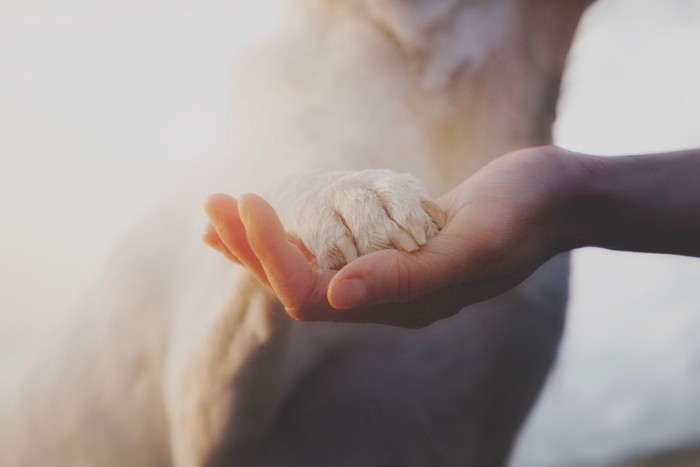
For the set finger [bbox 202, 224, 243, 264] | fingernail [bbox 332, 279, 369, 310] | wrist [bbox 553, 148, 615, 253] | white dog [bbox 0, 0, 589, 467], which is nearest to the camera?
fingernail [bbox 332, 279, 369, 310]

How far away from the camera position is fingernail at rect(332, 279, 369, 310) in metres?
0.49

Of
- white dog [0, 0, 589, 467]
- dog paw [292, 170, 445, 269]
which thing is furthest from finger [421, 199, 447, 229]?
white dog [0, 0, 589, 467]

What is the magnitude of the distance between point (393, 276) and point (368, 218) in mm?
89

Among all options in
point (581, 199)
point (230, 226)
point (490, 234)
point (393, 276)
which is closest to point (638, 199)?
point (581, 199)

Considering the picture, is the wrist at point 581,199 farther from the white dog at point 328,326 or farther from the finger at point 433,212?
the white dog at point 328,326

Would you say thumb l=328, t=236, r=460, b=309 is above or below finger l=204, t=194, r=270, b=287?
below

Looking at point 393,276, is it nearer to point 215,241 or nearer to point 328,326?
point 215,241

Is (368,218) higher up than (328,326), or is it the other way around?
(368,218)

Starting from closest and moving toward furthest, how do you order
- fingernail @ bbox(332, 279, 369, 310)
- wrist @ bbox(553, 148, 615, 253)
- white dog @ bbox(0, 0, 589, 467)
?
1. fingernail @ bbox(332, 279, 369, 310)
2. wrist @ bbox(553, 148, 615, 253)
3. white dog @ bbox(0, 0, 589, 467)

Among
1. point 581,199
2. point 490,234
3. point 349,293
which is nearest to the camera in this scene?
point 349,293

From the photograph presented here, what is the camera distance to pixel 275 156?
0.99 m

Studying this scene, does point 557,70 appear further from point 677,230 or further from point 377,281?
point 377,281

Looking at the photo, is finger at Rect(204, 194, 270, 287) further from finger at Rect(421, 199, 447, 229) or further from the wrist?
the wrist

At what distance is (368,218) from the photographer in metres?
0.59
